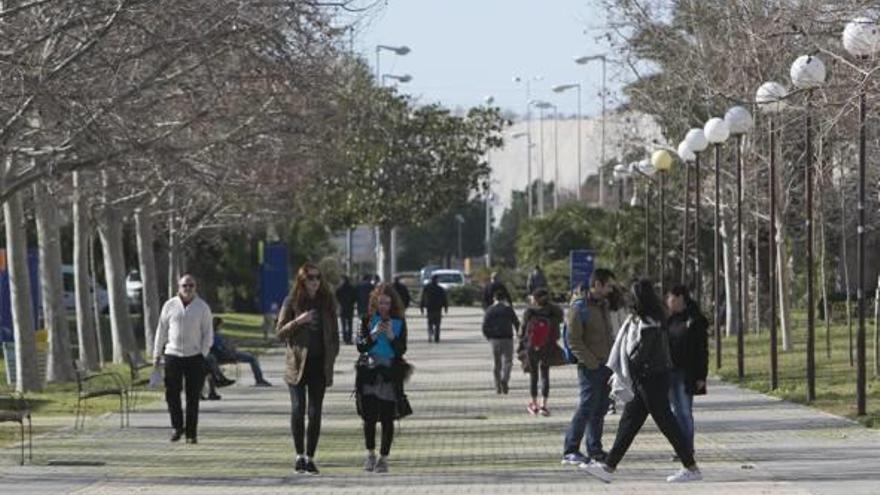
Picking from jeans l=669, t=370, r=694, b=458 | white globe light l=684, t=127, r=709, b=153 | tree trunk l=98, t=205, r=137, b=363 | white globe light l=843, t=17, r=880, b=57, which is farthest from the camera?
tree trunk l=98, t=205, r=137, b=363

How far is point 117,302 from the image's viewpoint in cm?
4288

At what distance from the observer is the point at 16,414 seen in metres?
19.9

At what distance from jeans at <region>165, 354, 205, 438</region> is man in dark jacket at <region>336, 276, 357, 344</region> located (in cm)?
2980

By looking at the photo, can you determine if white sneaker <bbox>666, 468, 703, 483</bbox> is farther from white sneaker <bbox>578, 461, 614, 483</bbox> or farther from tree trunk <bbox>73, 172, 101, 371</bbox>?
tree trunk <bbox>73, 172, 101, 371</bbox>

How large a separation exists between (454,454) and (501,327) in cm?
918

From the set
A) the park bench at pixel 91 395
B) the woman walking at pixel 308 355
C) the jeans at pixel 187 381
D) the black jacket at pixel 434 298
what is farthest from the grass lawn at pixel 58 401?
the black jacket at pixel 434 298

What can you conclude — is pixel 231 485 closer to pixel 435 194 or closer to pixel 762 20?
pixel 762 20

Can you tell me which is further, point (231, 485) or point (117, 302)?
point (117, 302)

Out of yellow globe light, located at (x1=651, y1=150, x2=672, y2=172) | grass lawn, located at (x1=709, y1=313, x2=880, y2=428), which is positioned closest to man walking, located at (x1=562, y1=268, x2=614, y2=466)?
grass lawn, located at (x1=709, y1=313, x2=880, y2=428)

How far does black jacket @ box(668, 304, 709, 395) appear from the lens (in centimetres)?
1820

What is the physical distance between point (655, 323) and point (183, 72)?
29.6 feet

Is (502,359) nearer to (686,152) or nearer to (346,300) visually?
(686,152)

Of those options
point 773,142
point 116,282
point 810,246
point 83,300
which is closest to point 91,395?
point 810,246

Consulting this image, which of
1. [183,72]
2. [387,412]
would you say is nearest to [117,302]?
[183,72]
